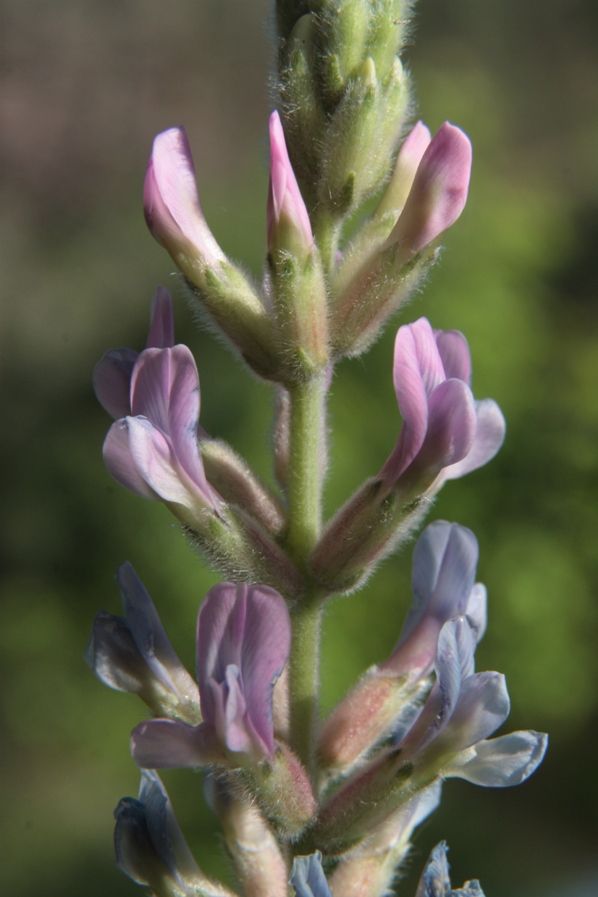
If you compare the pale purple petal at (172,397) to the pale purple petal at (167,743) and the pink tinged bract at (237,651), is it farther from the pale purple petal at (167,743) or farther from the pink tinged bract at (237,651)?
the pale purple petal at (167,743)

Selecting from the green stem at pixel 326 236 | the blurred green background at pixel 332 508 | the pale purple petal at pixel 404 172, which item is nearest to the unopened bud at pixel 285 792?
the green stem at pixel 326 236

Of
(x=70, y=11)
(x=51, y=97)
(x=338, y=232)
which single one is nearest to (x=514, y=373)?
(x=338, y=232)

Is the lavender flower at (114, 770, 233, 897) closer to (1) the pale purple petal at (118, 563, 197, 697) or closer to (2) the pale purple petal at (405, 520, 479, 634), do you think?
(1) the pale purple petal at (118, 563, 197, 697)

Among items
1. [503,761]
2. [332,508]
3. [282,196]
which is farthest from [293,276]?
[332,508]

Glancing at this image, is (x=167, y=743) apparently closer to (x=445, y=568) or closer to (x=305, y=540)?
(x=305, y=540)

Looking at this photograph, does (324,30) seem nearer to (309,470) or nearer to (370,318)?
(370,318)

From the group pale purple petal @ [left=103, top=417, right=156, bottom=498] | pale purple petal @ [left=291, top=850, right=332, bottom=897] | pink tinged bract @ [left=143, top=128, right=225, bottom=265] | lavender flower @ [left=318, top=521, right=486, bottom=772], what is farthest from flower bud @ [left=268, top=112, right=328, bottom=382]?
pale purple petal @ [left=291, top=850, right=332, bottom=897]
